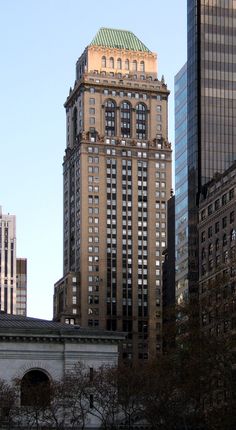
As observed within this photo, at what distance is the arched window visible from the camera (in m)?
110

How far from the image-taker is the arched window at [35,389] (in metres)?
110

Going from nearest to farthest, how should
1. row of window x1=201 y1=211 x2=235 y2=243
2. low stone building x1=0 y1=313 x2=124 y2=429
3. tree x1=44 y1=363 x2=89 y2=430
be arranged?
tree x1=44 y1=363 x2=89 y2=430, low stone building x1=0 y1=313 x2=124 y2=429, row of window x1=201 y1=211 x2=235 y2=243

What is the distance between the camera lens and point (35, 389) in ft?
368

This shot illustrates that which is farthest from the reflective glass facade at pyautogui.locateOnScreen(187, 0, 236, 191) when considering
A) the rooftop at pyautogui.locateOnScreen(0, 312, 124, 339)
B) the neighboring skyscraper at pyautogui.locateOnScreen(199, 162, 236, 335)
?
the rooftop at pyautogui.locateOnScreen(0, 312, 124, 339)

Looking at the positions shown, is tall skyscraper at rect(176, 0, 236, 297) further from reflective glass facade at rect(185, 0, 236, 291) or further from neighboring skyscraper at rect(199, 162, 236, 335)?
neighboring skyscraper at rect(199, 162, 236, 335)

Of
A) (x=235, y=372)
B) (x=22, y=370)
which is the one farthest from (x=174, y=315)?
(x=22, y=370)

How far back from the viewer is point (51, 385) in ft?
372

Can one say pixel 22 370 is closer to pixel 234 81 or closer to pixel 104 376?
pixel 104 376

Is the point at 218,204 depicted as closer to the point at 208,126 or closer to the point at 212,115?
the point at 208,126

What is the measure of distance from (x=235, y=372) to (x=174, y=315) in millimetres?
9184

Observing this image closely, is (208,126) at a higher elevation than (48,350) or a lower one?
higher

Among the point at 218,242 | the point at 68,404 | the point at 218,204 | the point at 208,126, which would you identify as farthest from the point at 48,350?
the point at 208,126

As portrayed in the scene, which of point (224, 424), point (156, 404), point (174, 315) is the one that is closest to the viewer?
point (224, 424)

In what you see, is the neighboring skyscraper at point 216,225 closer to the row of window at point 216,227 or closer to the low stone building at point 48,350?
the row of window at point 216,227
